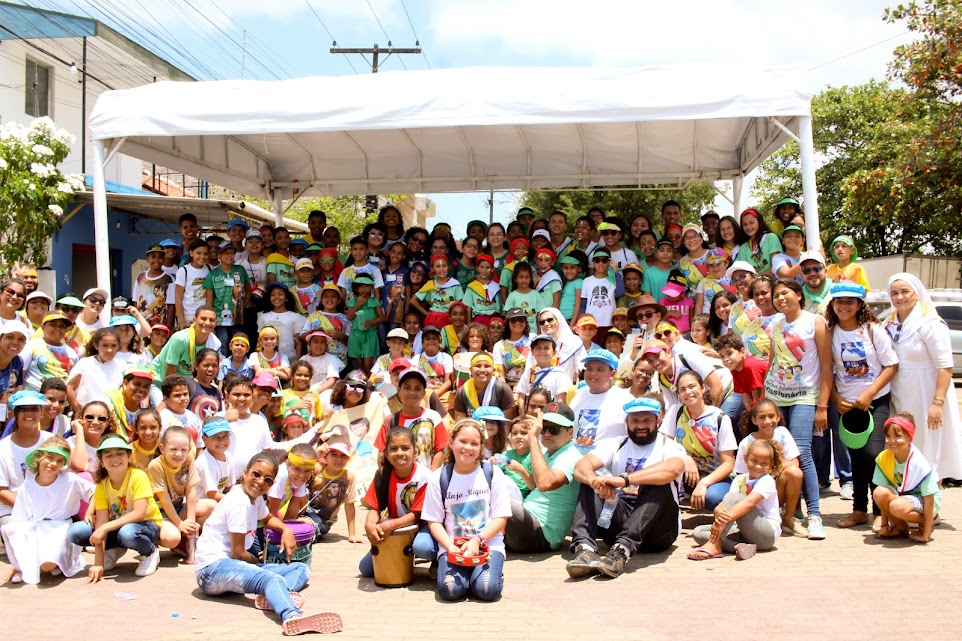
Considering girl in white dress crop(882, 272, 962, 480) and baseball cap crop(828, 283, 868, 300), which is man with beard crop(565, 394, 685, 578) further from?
girl in white dress crop(882, 272, 962, 480)

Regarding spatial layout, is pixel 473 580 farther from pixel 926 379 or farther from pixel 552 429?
pixel 926 379

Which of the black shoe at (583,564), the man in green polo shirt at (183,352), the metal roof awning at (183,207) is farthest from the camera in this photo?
the metal roof awning at (183,207)

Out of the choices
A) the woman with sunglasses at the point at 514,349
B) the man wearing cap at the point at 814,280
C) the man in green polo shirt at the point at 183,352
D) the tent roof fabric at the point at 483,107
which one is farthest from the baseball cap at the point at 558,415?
the man in green polo shirt at the point at 183,352

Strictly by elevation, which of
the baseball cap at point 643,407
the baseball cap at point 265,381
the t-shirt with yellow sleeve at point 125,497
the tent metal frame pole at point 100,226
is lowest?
the t-shirt with yellow sleeve at point 125,497

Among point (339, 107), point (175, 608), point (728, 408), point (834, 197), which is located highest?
point (834, 197)

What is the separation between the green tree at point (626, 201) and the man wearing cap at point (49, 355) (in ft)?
61.1

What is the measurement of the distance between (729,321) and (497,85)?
10.9 feet

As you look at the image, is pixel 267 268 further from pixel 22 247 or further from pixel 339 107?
pixel 22 247

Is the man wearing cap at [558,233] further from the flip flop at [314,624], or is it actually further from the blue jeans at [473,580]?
the flip flop at [314,624]

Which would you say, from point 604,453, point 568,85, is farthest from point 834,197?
point 604,453

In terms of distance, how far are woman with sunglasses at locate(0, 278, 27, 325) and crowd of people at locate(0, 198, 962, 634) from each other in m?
0.03

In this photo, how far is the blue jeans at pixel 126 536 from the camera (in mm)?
5617

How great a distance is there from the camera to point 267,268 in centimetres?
1035

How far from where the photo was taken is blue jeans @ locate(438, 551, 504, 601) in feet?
16.6
